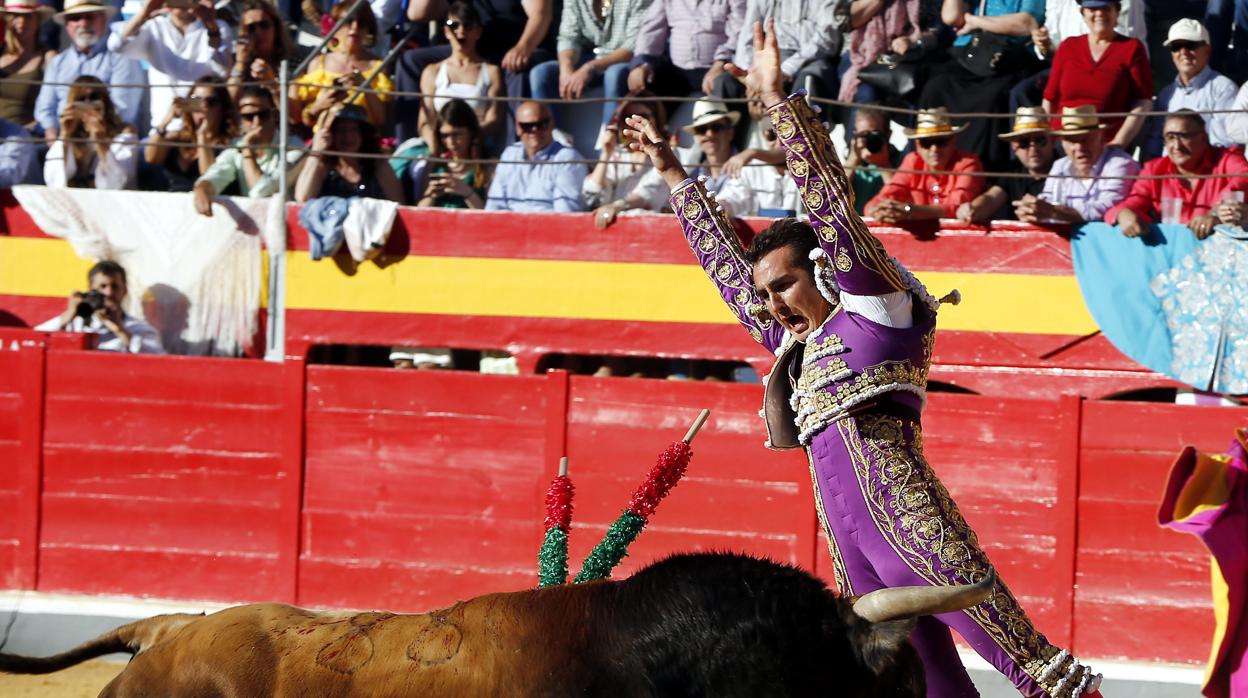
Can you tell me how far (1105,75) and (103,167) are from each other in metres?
4.34

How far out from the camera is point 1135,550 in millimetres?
5531

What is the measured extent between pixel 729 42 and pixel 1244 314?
2.52 metres

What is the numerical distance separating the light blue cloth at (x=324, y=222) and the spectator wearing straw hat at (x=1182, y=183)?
302cm

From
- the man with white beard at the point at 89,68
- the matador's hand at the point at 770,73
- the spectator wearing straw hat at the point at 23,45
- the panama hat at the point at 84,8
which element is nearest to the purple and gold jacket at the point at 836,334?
the matador's hand at the point at 770,73

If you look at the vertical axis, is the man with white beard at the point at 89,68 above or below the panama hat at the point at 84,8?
below

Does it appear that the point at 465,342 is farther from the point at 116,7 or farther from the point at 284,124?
the point at 116,7

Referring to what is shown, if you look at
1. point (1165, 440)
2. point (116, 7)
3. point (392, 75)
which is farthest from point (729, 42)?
point (116, 7)

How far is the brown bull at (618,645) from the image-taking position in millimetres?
2164

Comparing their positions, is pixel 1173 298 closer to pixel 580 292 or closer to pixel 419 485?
pixel 580 292

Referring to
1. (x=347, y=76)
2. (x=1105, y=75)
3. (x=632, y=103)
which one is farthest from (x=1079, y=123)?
(x=347, y=76)

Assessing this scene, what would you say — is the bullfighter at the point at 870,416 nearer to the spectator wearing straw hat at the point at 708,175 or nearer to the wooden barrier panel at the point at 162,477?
the spectator wearing straw hat at the point at 708,175

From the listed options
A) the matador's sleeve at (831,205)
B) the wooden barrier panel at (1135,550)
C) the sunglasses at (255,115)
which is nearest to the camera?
the matador's sleeve at (831,205)

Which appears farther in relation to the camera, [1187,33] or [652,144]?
[1187,33]

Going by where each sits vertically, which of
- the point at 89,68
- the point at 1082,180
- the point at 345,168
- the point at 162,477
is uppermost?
the point at 89,68
